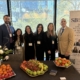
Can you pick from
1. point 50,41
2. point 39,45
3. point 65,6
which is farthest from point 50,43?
point 65,6

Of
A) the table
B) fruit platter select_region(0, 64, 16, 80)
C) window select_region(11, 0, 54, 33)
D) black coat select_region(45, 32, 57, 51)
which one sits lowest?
the table

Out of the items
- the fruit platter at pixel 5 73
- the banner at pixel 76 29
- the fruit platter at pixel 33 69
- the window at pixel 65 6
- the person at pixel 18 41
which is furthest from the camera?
the window at pixel 65 6

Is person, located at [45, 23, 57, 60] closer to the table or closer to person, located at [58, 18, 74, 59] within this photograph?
person, located at [58, 18, 74, 59]

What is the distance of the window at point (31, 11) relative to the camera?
4672mm

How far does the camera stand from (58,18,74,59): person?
11.0ft

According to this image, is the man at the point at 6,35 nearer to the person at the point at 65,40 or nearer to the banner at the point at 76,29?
the person at the point at 65,40

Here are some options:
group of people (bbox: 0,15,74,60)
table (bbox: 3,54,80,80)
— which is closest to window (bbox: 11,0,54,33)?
group of people (bbox: 0,15,74,60)

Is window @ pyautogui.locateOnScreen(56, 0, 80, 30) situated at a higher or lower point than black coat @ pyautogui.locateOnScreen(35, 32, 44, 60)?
higher

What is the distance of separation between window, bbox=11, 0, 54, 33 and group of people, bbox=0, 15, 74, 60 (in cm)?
117

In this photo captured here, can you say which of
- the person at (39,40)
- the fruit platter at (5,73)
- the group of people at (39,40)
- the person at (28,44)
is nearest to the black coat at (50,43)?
the group of people at (39,40)

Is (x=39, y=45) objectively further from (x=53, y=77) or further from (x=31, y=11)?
(x=31, y=11)

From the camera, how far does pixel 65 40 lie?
339 centimetres

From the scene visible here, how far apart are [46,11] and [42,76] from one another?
3.13 m

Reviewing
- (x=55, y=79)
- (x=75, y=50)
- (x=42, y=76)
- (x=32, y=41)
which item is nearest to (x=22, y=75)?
(x=42, y=76)
